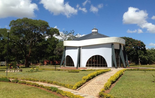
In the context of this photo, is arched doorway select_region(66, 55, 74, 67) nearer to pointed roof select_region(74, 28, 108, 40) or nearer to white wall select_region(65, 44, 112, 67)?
white wall select_region(65, 44, 112, 67)

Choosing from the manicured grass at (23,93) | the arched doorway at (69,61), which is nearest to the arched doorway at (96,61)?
the arched doorway at (69,61)

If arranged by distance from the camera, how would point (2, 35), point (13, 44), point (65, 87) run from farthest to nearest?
point (13, 44)
point (2, 35)
point (65, 87)

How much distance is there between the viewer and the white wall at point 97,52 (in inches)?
1039

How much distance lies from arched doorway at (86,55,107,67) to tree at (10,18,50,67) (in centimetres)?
1276

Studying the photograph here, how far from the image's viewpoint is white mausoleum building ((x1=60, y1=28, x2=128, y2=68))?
2628 centimetres

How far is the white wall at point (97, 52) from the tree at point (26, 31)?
1051 centimetres

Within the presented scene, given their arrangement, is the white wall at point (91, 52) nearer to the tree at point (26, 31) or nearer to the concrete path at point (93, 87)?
the tree at point (26, 31)

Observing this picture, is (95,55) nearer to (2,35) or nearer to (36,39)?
(36,39)

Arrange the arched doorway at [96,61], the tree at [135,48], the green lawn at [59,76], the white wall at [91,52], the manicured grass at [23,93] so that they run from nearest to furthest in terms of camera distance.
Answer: the manicured grass at [23,93]
the green lawn at [59,76]
the white wall at [91,52]
the arched doorway at [96,61]
the tree at [135,48]

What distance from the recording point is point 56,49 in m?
41.5

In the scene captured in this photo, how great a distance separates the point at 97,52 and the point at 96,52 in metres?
0.21

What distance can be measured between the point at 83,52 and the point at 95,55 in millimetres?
2847

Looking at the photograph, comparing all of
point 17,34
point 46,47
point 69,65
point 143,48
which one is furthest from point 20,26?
point 143,48

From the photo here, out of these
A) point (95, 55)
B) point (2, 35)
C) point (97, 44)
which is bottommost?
point (95, 55)
